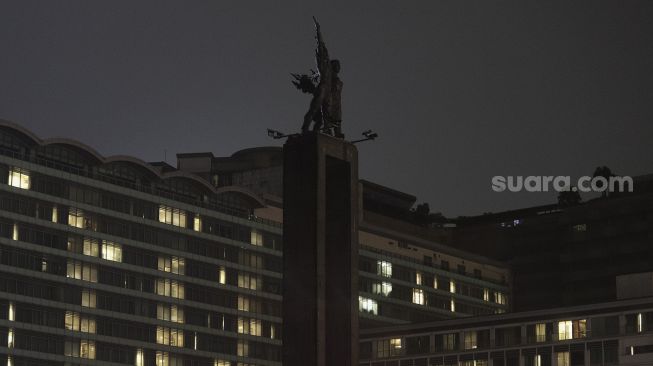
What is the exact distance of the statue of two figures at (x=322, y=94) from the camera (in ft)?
239

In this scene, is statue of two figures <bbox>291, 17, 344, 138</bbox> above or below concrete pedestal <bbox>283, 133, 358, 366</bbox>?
above

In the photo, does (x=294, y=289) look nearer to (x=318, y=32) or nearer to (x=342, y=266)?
(x=342, y=266)

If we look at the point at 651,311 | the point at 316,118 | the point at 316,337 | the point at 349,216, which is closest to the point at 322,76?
the point at 316,118

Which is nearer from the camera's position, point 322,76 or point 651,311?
point 322,76

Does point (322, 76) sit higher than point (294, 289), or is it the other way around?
point (322, 76)

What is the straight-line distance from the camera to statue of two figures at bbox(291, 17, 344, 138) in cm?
7294

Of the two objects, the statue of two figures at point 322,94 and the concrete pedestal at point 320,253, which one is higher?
the statue of two figures at point 322,94

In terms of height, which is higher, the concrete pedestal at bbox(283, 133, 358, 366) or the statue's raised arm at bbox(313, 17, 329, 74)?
the statue's raised arm at bbox(313, 17, 329, 74)

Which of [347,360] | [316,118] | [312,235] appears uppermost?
[316,118]

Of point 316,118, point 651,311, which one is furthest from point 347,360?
point 651,311

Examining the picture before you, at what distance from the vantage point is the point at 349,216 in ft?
238

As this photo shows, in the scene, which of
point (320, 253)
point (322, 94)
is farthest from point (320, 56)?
point (320, 253)

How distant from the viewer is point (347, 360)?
7075 centimetres

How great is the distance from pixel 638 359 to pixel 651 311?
6.16m
